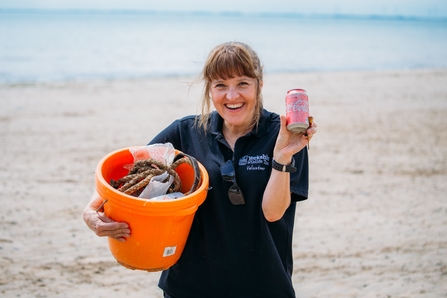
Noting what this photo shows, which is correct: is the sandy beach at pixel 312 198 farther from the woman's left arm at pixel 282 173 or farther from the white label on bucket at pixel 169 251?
the white label on bucket at pixel 169 251

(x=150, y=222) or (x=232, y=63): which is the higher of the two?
(x=232, y=63)

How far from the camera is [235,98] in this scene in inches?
85.7

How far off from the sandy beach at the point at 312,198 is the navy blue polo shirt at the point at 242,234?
56 cm

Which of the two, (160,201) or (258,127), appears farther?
(258,127)

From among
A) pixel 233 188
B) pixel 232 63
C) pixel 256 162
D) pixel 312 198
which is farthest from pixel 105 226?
pixel 312 198

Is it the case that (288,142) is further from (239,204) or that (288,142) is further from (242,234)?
(242,234)

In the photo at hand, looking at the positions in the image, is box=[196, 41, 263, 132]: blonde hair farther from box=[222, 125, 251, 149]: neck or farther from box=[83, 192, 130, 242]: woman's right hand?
box=[83, 192, 130, 242]: woman's right hand

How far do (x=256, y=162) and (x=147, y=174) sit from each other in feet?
1.74

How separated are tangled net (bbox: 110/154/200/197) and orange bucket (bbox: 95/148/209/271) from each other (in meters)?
0.07

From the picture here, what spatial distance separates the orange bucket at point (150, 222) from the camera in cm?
194

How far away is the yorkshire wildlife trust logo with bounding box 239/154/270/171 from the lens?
6.99 feet

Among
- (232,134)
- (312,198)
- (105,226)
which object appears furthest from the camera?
(312,198)

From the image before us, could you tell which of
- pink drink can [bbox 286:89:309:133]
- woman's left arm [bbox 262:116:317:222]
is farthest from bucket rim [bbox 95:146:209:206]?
pink drink can [bbox 286:89:309:133]

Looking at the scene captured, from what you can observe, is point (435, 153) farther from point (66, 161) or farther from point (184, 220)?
point (184, 220)
